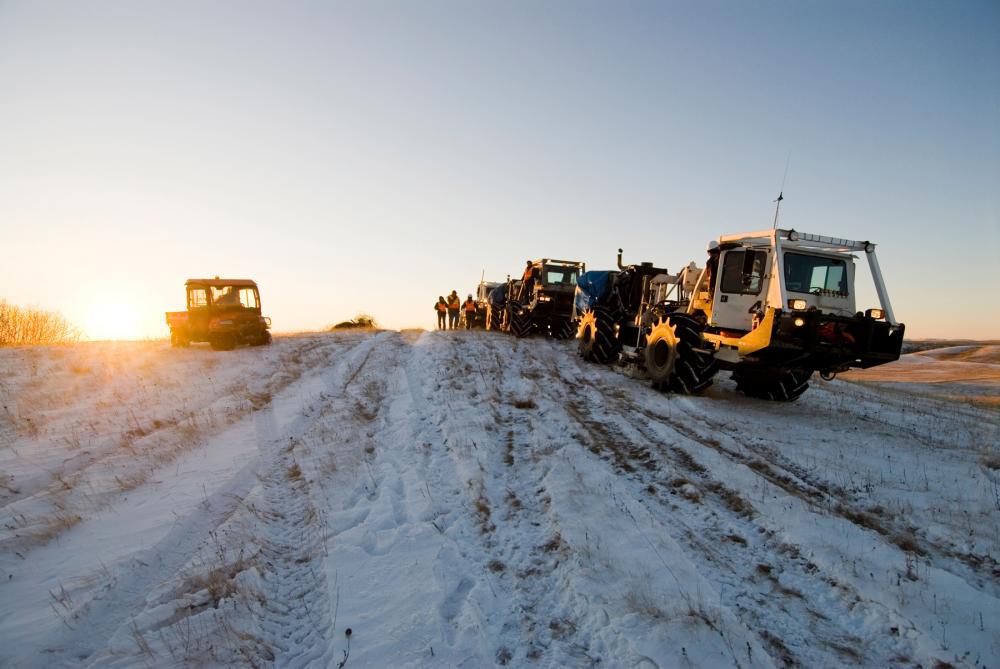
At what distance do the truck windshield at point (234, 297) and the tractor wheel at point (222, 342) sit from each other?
1.07 m

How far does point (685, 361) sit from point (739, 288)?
4.95ft

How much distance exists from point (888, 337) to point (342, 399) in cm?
844

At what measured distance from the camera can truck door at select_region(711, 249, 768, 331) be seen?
813 centimetres

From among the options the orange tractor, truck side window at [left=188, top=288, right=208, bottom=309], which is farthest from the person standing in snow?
truck side window at [left=188, top=288, right=208, bottom=309]

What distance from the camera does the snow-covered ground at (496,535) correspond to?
2877mm

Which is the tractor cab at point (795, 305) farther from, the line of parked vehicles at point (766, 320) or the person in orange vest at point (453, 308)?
the person in orange vest at point (453, 308)

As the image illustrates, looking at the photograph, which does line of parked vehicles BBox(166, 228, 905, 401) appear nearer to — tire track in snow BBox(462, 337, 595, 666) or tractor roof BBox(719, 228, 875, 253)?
tractor roof BBox(719, 228, 875, 253)

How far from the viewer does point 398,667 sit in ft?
8.84

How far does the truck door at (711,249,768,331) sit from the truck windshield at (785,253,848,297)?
386mm

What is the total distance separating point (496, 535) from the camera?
411cm

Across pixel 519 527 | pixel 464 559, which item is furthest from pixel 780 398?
pixel 464 559

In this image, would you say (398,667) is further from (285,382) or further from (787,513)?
(285,382)

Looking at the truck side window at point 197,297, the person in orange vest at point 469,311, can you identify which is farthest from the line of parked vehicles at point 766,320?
the person in orange vest at point 469,311

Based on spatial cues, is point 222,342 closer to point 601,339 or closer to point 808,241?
point 601,339
